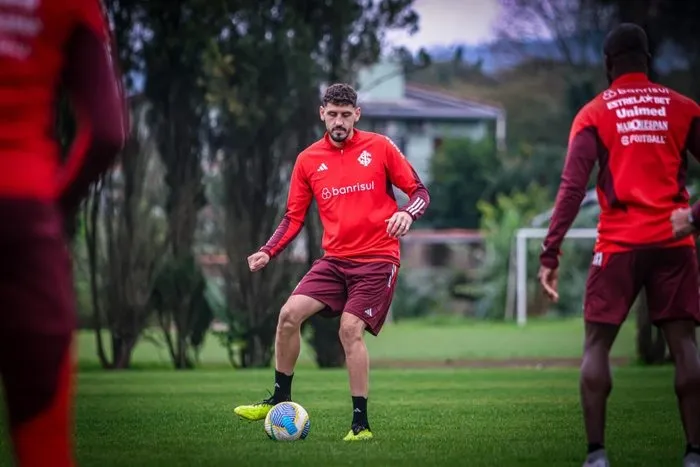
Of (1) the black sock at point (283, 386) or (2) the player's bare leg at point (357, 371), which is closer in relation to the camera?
(2) the player's bare leg at point (357, 371)

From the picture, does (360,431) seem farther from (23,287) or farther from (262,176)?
(262,176)

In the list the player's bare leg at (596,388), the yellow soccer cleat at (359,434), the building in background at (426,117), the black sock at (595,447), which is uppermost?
the building in background at (426,117)

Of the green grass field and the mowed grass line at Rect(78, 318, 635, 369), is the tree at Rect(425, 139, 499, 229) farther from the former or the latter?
the green grass field

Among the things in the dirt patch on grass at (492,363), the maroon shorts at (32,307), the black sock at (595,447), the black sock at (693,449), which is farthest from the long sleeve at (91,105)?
the dirt patch on grass at (492,363)

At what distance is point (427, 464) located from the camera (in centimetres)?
780

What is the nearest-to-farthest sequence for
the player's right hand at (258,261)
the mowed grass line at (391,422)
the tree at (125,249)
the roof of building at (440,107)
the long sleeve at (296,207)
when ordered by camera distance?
the mowed grass line at (391,422) → the player's right hand at (258,261) → the long sleeve at (296,207) → the tree at (125,249) → the roof of building at (440,107)

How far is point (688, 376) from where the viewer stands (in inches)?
285

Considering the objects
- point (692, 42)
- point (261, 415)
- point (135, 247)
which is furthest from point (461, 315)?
point (261, 415)

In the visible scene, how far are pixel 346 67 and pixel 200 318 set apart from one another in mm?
4321

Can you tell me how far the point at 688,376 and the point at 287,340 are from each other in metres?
3.26

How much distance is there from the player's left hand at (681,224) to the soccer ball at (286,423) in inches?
130

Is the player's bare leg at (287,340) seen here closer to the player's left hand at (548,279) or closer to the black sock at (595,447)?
the player's left hand at (548,279)

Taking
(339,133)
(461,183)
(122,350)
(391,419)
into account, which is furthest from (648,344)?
(461,183)

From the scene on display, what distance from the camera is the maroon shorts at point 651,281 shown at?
23.5 feet
